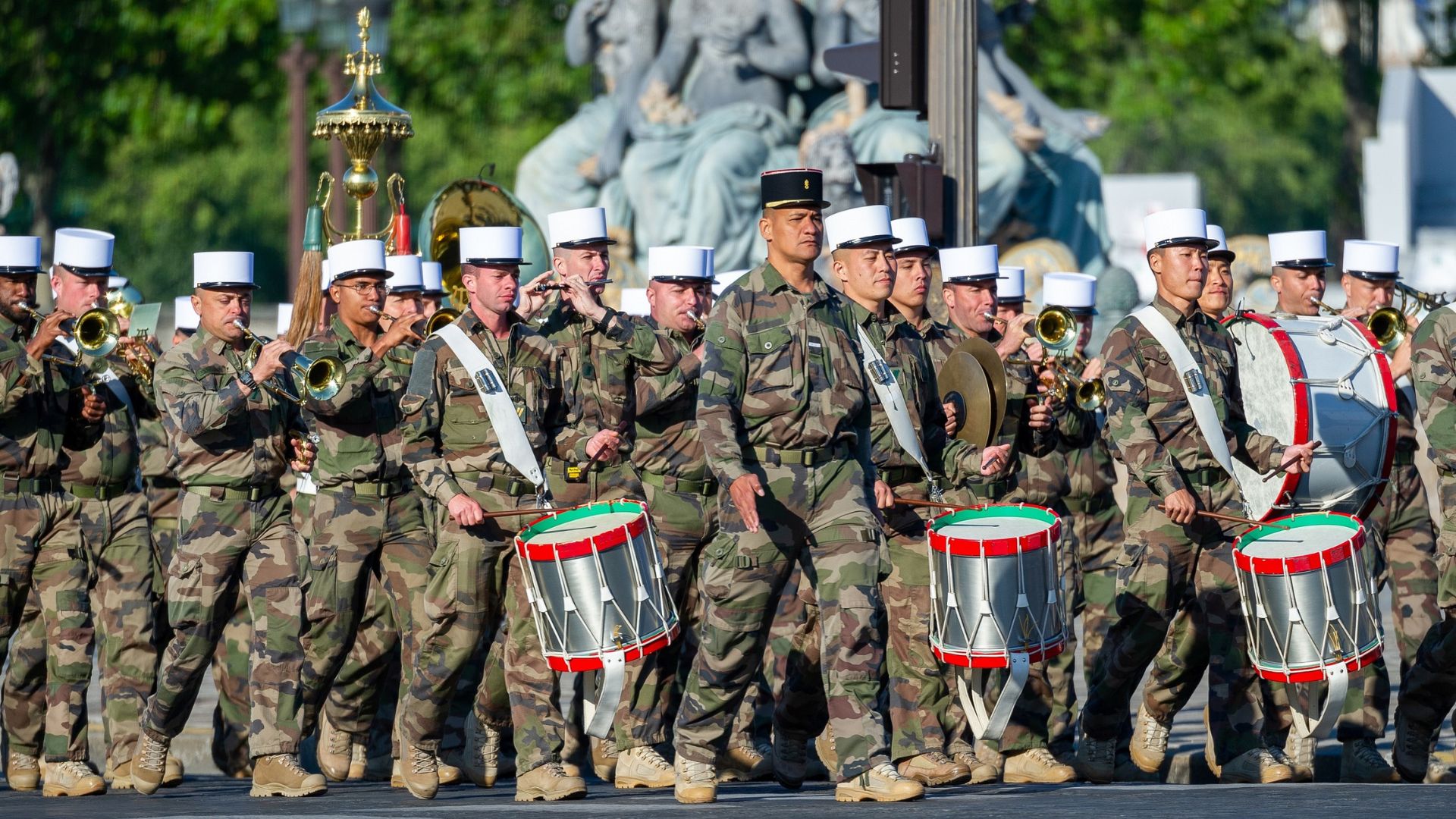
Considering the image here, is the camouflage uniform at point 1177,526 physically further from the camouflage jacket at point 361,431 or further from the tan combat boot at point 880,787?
the camouflage jacket at point 361,431

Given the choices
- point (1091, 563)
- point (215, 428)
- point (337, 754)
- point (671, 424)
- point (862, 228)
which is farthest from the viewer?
point (1091, 563)

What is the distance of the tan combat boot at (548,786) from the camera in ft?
32.8

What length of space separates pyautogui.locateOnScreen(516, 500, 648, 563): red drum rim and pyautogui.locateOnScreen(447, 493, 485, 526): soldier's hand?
0.32 m

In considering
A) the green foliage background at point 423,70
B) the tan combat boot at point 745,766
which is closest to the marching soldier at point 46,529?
the tan combat boot at point 745,766

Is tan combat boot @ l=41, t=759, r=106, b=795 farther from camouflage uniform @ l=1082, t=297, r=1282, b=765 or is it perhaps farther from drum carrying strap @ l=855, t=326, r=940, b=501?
camouflage uniform @ l=1082, t=297, r=1282, b=765

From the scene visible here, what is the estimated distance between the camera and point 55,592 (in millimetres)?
11039

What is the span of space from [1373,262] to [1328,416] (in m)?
1.87

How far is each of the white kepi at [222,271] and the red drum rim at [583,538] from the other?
6.89ft

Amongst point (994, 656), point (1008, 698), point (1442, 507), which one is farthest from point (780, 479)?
point (1442, 507)

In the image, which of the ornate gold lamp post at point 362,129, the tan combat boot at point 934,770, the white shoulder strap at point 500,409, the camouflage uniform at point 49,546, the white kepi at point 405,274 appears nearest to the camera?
the tan combat boot at point 934,770

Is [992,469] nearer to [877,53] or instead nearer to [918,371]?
→ [918,371]

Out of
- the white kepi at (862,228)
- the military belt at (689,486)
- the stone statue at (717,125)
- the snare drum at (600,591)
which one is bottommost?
the snare drum at (600,591)

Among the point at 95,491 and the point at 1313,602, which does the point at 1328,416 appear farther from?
the point at 95,491

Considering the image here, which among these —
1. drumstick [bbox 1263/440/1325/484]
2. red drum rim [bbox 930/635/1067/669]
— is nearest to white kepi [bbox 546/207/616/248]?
red drum rim [bbox 930/635/1067/669]
